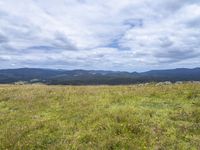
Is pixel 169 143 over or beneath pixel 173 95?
beneath

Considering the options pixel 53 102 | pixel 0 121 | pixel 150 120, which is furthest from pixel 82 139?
pixel 53 102

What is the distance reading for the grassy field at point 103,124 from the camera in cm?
1084

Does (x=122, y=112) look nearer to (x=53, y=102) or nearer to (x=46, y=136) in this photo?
(x=46, y=136)

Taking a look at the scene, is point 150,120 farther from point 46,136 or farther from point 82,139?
point 46,136

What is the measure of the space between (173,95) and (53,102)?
840 cm

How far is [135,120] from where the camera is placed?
1307 cm

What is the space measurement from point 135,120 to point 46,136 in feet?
13.4

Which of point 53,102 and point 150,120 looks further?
point 53,102

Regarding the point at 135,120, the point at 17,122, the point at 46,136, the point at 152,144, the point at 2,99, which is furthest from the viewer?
Answer: the point at 2,99

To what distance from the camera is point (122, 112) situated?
14547 mm

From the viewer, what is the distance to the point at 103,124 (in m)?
12.8

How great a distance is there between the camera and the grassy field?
35.6 feet

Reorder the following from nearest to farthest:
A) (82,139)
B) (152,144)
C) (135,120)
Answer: (152,144) → (82,139) → (135,120)

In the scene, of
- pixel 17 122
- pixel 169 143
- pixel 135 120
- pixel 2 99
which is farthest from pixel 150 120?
pixel 2 99
